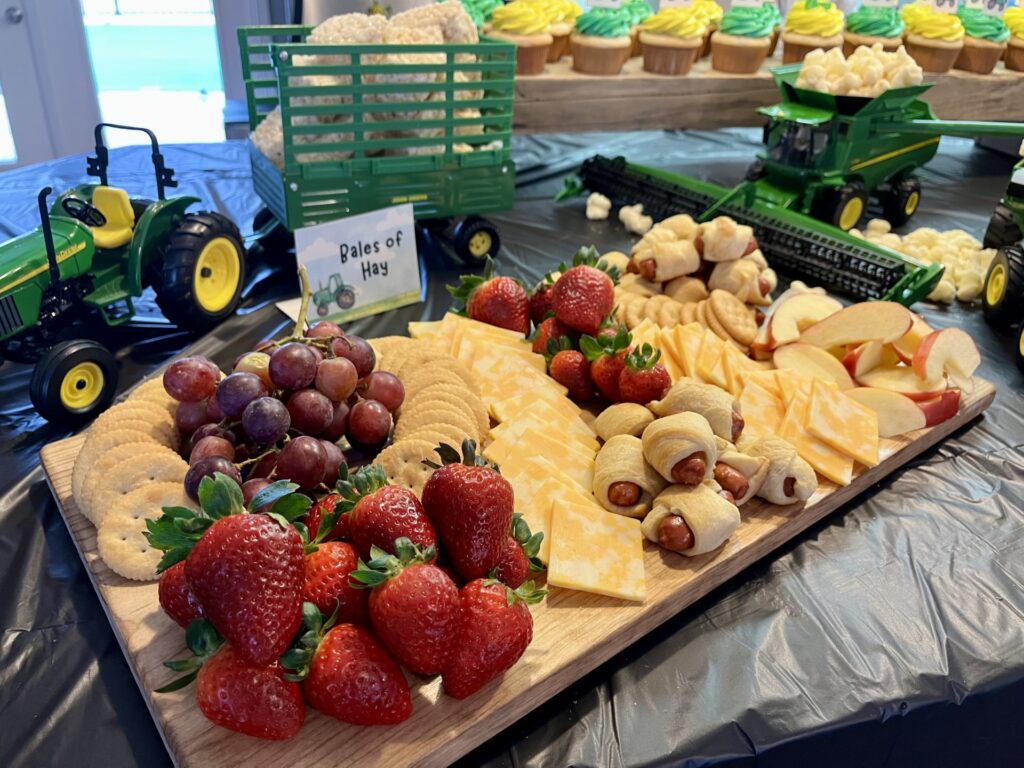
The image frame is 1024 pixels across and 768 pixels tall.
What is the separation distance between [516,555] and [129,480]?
21.3 inches

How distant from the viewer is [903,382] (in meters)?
1.47

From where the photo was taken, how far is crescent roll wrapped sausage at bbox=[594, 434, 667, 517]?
1.12 meters

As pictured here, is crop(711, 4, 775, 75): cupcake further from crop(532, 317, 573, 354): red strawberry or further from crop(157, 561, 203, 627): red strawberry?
crop(157, 561, 203, 627): red strawberry

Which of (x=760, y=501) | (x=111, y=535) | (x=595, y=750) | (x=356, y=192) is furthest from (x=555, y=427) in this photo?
(x=356, y=192)

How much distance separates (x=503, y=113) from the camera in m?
2.15

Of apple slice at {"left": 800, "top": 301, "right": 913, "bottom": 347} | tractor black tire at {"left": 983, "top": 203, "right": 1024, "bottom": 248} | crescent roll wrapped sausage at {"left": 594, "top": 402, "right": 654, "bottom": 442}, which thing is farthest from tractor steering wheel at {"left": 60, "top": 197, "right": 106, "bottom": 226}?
tractor black tire at {"left": 983, "top": 203, "right": 1024, "bottom": 248}

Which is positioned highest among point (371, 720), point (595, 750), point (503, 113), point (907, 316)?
point (503, 113)

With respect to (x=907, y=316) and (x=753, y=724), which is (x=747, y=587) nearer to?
(x=753, y=724)

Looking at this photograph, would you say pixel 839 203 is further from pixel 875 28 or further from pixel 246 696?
pixel 246 696

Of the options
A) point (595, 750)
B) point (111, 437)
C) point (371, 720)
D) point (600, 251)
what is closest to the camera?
point (371, 720)

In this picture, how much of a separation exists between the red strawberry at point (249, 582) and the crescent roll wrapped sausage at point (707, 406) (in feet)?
2.18

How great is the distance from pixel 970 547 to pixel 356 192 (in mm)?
1544

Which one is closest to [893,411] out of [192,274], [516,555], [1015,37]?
[516,555]

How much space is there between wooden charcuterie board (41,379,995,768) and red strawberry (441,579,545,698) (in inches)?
2.1
